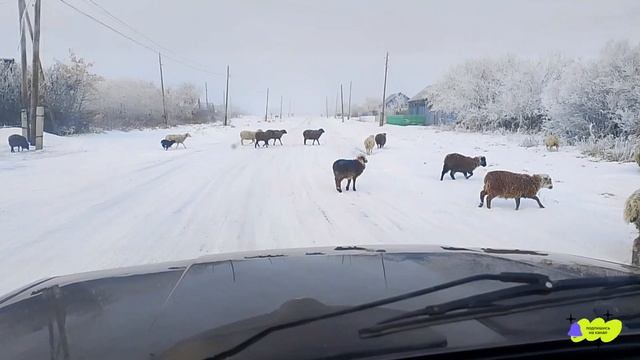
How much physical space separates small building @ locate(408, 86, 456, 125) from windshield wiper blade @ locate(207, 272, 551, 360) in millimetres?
52994

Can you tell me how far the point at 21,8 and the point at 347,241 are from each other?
909 inches

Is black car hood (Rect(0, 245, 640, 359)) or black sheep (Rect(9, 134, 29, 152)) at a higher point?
black car hood (Rect(0, 245, 640, 359))

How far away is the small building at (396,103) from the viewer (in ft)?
319

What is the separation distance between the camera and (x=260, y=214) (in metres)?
8.49

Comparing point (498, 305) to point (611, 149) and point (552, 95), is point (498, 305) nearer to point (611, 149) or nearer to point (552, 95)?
point (611, 149)

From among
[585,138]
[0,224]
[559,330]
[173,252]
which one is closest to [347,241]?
[173,252]

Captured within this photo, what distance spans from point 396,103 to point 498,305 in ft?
359

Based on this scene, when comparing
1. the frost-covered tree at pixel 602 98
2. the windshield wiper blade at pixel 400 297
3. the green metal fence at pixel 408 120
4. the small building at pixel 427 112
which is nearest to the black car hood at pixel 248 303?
the windshield wiper blade at pixel 400 297

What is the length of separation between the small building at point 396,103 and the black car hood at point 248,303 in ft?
298

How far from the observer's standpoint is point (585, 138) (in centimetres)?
2472

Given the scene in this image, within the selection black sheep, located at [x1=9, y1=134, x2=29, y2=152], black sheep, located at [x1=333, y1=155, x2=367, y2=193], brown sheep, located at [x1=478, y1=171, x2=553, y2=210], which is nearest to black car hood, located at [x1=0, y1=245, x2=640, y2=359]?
brown sheep, located at [x1=478, y1=171, x2=553, y2=210]

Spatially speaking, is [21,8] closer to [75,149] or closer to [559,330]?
[75,149]

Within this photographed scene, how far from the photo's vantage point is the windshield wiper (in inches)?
66.5

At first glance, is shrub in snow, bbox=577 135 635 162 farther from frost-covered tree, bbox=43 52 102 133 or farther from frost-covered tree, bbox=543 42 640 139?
frost-covered tree, bbox=43 52 102 133
